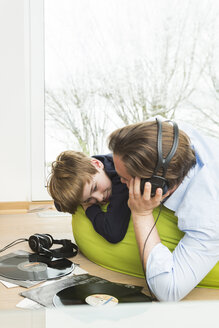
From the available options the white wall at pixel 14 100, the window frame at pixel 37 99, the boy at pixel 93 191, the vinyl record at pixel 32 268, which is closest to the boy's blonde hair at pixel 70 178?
the boy at pixel 93 191

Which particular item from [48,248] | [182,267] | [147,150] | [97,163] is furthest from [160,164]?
[48,248]

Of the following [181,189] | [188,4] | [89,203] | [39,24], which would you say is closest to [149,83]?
[188,4]

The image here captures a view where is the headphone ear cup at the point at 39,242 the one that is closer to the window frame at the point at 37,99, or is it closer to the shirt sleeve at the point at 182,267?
the shirt sleeve at the point at 182,267

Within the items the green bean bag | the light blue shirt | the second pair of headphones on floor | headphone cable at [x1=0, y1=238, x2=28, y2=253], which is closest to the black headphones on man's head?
the light blue shirt

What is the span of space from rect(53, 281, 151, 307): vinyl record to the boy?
0.20 meters

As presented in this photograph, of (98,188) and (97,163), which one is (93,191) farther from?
(97,163)

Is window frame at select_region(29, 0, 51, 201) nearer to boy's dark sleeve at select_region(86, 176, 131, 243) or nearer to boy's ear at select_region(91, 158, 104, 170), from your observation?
boy's ear at select_region(91, 158, 104, 170)

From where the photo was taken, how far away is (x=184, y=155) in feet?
3.62

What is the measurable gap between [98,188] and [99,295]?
1.47ft

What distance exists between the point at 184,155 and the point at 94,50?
7.00ft

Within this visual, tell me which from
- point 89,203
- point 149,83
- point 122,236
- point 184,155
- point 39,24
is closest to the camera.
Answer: point 184,155

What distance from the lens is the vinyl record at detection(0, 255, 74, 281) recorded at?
1491mm

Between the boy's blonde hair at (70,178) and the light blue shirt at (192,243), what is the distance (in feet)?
1.44

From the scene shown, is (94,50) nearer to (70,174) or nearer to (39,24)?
(39,24)
